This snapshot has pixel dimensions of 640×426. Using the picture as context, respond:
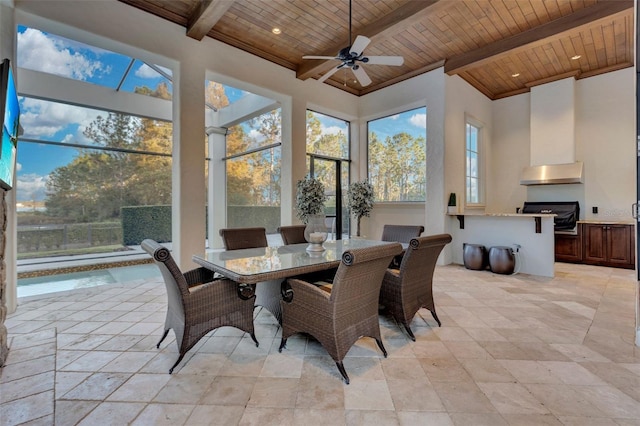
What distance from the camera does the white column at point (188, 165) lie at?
4402mm

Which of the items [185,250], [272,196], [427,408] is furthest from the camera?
[272,196]

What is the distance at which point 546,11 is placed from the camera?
4133mm

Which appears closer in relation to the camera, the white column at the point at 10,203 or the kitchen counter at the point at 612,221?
the white column at the point at 10,203

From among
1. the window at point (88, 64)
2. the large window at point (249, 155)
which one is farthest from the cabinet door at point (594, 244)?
the window at point (88, 64)

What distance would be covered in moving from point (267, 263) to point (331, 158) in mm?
4901

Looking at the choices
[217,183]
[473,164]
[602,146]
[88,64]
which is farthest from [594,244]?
[88,64]

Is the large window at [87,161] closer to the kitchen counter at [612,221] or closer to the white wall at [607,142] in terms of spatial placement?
the white wall at [607,142]

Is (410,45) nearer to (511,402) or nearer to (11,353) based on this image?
(511,402)

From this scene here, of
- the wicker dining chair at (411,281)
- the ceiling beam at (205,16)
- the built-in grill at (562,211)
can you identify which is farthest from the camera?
the built-in grill at (562,211)

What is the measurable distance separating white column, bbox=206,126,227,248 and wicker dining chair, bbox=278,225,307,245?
4.13 metres

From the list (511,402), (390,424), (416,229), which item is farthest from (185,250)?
(511,402)

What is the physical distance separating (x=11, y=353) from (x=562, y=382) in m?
4.09

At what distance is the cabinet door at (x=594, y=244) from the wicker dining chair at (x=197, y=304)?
648 centimetres

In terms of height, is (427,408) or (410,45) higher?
(410,45)
